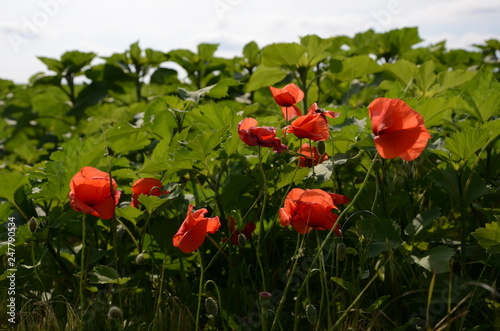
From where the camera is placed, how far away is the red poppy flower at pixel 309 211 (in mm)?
1402

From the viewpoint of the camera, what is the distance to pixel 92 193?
1553mm

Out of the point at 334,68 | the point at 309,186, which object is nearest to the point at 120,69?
the point at 334,68

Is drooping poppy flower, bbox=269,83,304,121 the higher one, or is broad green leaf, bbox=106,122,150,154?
drooping poppy flower, bbox=269,83,304,121

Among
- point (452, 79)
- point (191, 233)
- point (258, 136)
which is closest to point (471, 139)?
point (258, 136)

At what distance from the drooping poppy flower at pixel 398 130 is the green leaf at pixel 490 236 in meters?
0.36

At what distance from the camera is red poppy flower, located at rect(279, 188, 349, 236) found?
1.40 m

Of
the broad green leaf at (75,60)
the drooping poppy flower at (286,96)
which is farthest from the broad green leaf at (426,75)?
the broad green leaf at (75,60)

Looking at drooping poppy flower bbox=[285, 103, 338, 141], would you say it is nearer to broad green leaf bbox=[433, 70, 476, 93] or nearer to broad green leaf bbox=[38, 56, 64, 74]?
broad green leaf bbox=[433, 70, 476, 93]

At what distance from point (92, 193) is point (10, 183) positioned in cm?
45

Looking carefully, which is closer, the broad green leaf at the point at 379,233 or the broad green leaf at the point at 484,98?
the broad green leaf at the point at 379,233

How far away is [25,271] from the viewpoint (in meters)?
1.86

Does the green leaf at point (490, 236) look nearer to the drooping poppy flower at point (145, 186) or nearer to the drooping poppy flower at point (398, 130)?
the drooping poppy flower at point (398, 130)

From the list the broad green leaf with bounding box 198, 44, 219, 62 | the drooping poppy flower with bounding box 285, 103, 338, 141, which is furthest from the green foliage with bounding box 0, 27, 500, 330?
the broad green leaf with bounding box 198, 44, 219, 62

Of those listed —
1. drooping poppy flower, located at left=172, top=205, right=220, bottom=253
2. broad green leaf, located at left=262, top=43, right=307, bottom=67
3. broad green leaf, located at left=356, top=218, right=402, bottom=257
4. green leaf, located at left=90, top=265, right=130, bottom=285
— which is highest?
broad green leaf, located at left=262, top=43, right=307, bottom=67
